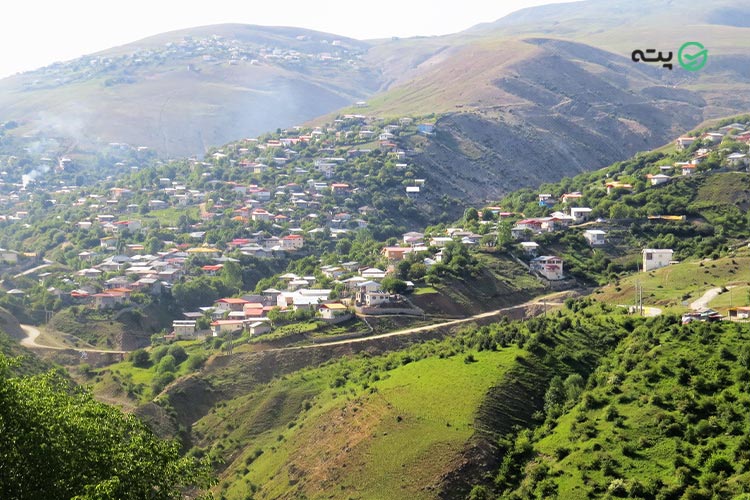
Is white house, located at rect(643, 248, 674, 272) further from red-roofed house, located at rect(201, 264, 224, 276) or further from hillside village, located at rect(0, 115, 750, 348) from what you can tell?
red-roofed house, located at rect(201, 264, 224, 276)

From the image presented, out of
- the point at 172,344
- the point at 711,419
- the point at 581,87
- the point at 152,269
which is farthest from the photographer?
the point at 581,87

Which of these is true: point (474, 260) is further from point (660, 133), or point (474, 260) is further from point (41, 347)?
point (660, 133)

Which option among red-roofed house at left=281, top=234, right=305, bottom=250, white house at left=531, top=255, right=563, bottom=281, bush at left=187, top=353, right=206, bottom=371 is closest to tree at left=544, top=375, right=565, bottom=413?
bush at left=187, top=353, right=206, bottom=371

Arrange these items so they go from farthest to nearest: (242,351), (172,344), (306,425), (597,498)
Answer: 1. (172,344)
2. (242,351)
3. (306,425)
4. (597,498)

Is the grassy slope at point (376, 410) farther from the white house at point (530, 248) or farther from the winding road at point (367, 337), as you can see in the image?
the white house at point (530, 248)

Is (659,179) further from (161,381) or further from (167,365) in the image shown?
(161,381)

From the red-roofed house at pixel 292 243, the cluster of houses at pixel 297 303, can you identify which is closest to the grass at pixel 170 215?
the red-roofed house at pixel 292 243

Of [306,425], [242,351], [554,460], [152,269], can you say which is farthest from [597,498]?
[152,269]
